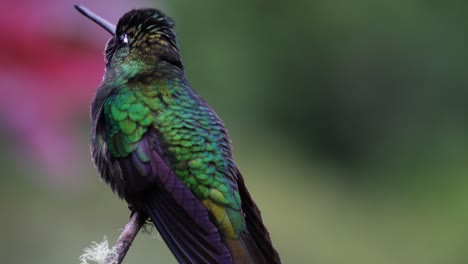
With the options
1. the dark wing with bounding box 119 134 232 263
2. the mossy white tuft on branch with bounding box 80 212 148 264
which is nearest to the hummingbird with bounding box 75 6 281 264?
the dark wing with bounding box 119 134 232 263

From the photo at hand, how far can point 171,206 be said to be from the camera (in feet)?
8.12

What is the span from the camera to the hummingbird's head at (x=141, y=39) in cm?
286

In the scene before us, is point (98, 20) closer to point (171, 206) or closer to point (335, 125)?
point (171, 206)

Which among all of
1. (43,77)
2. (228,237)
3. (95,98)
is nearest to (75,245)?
(43,77)

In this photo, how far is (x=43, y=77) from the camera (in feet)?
11.6

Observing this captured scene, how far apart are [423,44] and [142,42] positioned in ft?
26.3

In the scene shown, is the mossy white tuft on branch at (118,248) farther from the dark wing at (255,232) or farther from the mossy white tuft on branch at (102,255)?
the dark wing at (255,232)

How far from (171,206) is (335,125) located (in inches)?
344

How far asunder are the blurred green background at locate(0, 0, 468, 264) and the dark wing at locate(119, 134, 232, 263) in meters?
3.58

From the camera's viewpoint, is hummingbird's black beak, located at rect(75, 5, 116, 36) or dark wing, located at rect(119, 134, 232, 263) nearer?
dark wing, located at rect(119, 134, 232, 263)

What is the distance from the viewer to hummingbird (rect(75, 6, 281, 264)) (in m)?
2.44

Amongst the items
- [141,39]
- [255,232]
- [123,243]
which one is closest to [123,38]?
[141,39]

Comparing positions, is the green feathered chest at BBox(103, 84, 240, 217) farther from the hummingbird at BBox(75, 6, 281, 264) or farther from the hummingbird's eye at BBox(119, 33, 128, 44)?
the hummingbird's eye at BBox(119, 33, 128, 44)

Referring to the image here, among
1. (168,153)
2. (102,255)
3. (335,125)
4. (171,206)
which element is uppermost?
(168,153)
